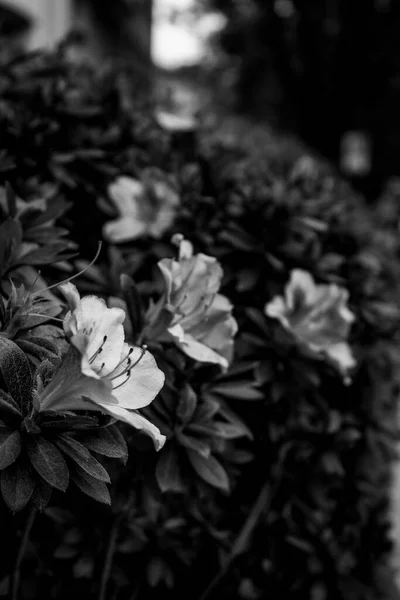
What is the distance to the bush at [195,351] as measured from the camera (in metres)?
1.27

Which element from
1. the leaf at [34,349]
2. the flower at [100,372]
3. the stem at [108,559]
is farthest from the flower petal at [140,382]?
the stem at [108,559]

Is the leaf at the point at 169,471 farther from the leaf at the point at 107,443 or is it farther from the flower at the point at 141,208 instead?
the flower at the point at 141,208

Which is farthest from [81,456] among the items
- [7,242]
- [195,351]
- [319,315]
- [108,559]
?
[319,315]

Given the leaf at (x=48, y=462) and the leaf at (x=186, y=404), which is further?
the leaf at (x=186, y=404)

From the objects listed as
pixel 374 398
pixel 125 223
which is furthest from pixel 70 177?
pixel 374 398

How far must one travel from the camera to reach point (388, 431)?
2184 millimetres

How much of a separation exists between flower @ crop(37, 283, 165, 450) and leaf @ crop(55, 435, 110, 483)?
5cm

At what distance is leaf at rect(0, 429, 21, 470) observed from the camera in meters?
0.91

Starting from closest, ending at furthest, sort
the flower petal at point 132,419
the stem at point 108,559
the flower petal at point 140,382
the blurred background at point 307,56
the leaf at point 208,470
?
the flower petal at point 132,419 < the flower petal at point 140,382 < the leaf at point 208,470 < the stem at point 108,559 < the blurred background at point 307,56

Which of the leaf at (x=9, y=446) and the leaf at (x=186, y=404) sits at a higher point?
the leaf at (x=9, y=446)

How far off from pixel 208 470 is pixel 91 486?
0.40 metres

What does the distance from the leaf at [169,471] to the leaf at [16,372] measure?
0.37m

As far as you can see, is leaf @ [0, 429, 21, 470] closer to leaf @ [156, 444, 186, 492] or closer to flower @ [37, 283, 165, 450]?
flower @ [37, 283, 165, 450]

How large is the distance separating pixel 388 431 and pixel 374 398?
0.12 metres
